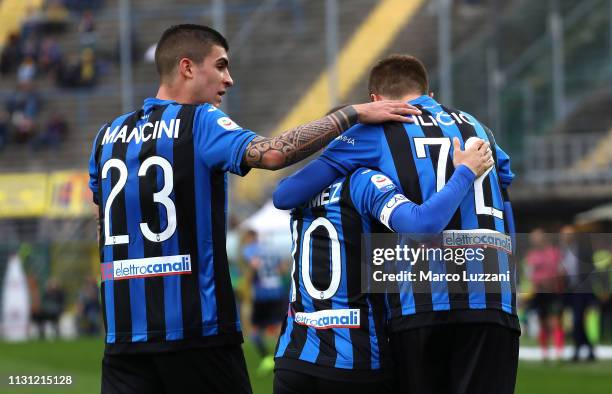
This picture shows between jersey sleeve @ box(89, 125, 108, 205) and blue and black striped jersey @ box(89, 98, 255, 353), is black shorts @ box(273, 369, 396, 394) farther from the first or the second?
jersey sleeve @ box(89, 125, 108, 205)

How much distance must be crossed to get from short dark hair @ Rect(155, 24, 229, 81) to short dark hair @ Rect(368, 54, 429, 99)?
67 centimetres

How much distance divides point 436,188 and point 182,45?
1172 millimetres

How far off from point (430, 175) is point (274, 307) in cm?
1252

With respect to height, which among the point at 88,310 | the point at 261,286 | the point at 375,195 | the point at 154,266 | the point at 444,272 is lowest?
the point at 444,272

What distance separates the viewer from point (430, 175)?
452 centimetres

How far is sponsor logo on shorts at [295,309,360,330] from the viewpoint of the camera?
15.0ft

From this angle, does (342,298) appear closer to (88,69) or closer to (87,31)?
(88,69)

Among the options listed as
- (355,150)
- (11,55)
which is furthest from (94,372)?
(11,55)

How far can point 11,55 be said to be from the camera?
29.7 metres

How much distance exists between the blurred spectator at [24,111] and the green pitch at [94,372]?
→ 8.82 m

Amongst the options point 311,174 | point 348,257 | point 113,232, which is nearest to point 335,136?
point 311,174

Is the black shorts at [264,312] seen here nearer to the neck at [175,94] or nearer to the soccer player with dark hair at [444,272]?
the neck at [175,94]

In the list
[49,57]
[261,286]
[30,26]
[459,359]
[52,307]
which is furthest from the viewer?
[30,26]

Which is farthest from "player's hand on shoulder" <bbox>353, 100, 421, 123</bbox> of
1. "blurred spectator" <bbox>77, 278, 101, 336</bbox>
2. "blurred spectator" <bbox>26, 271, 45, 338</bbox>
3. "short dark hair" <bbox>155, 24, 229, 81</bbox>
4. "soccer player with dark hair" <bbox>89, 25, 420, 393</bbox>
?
"blurred spectator" <bbox>77, 278, 101, 336</bbox>
